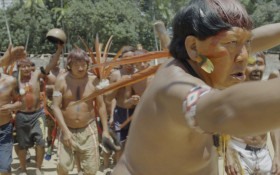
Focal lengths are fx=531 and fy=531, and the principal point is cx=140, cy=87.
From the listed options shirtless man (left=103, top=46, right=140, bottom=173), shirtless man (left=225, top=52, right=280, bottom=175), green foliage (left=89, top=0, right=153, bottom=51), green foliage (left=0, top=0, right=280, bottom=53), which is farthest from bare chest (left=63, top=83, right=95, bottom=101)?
green foliage (left=89, top=0, right=153, bottom=51)

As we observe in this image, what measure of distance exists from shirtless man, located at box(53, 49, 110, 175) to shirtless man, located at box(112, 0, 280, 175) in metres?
4.48

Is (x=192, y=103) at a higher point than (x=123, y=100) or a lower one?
higher

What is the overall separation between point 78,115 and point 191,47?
4.98 meters

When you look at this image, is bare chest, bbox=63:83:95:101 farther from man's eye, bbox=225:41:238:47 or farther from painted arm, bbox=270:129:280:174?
man's eye, bbox=225:41:238:47

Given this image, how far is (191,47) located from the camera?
1.69 m

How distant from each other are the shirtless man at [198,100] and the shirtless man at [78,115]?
14.7ft

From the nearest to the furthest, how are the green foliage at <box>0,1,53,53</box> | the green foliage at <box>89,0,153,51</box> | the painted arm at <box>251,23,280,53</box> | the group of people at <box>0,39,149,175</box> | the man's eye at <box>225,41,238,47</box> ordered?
the man's eye at <box>225,41,238,47</box>
the painted arm at <box>251,23,280,53</box>
the group of people at <box>0,39,149,175</box>
the green foliage at <box>89,0,153,51</box>
the green foliage at <box>0,1,53,53</box>

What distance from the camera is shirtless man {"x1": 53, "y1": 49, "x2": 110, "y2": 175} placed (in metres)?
6.44

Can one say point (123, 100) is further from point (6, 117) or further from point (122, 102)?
point (6, 117)

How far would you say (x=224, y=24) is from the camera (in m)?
1.61

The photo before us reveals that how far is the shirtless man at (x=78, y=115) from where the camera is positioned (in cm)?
644

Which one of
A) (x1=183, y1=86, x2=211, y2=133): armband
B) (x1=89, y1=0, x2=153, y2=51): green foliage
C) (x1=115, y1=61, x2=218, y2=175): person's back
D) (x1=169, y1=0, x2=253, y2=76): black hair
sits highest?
(x1=169, y1=0, x2=253, y2=76): black hair

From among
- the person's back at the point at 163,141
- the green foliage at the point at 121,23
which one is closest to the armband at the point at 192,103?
the person's back at the point at 163,141

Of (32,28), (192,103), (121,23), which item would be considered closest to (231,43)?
(192,103)
